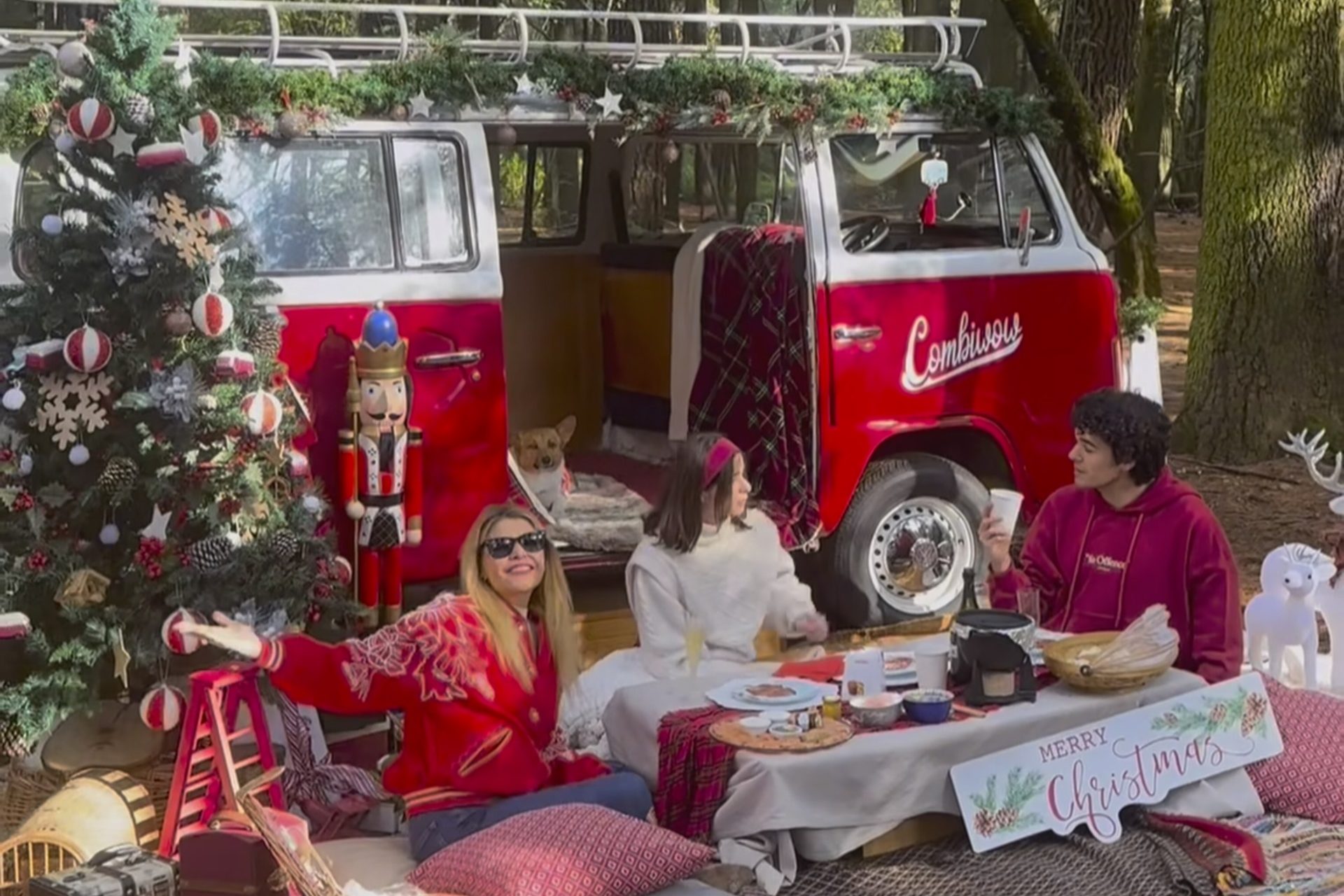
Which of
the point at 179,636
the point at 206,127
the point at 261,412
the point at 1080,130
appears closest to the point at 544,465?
the point at 261,412

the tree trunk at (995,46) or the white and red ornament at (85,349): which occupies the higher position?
the tree trunk at (995,46)

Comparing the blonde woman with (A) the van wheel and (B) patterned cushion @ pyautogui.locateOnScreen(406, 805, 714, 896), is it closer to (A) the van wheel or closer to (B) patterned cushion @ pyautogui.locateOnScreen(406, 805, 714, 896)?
(B) patterned cushion @ pyautogui.locateOnScreen(406, 805, 714, 896)

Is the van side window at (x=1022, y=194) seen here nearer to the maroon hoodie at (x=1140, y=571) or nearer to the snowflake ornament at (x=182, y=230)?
the maroon hoodie at (x=1140, y=571)

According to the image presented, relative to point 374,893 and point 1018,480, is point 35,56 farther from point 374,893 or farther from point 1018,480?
point 1018,480

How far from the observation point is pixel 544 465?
7570mm

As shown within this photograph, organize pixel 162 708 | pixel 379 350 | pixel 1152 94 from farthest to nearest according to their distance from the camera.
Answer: pixel 1152 94 → pixel 379 350 → pixel 162 708

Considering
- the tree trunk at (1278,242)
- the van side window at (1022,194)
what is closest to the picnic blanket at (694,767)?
the van side window at (1022,194)

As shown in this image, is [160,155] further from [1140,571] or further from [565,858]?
[1140,571]

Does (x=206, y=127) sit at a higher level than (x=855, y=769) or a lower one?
higher

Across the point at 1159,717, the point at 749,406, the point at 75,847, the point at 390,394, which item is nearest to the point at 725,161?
the point at 749,406

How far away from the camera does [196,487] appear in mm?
5457

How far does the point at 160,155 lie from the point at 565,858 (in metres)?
2.55

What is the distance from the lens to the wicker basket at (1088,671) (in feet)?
15.4

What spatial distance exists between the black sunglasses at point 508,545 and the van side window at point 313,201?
73.9 inches
